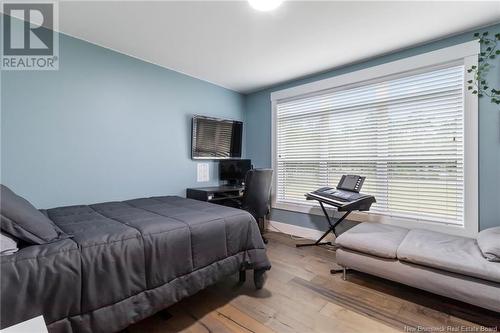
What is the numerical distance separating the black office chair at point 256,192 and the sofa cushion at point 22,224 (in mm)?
1997

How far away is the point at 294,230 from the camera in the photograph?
3.62 m

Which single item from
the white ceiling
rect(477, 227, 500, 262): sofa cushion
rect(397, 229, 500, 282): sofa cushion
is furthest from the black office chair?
rect(477, 227, 500, 262): sofa cushion

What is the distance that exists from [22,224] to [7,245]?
5.0 inches

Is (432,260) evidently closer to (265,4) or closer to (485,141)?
(485,141)

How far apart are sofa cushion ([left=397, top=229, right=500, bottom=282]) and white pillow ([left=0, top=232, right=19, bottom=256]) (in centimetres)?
251

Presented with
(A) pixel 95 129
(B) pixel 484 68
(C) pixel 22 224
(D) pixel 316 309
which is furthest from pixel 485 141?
(A) pixel 95 129

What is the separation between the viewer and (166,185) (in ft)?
10.4

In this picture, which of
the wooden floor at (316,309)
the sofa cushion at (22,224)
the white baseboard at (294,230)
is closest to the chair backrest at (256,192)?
the white baseboard at (294,230)

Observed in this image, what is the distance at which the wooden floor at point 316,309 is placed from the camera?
5.30 feet

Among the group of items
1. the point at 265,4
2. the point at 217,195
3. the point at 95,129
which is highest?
the point at 265,4

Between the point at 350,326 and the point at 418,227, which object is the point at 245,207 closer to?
the point at 350,326

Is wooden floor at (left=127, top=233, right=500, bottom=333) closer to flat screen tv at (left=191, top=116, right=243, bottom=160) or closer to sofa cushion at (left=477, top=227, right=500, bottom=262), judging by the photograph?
sofa cushion at (left=477, top=227, right=500, bottom=262)

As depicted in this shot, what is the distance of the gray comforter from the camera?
1052 mm

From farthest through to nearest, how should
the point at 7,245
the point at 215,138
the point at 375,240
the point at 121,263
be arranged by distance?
the point at 215,138 < the point at 375,240 < the point at 121,263 < the point at 7,245
